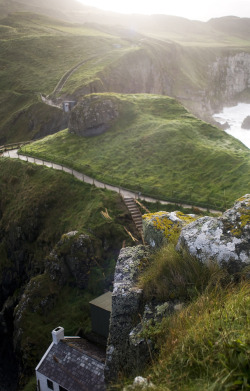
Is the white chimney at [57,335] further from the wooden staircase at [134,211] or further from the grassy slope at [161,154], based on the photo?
the grassy slope at [161,154]

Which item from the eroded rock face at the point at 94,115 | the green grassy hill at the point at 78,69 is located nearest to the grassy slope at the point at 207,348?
the eroded rock face at the point at 94,115

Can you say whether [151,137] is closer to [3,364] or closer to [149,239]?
[3,364]

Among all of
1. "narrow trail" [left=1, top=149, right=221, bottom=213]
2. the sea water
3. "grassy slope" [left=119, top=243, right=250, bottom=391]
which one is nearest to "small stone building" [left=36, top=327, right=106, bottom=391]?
"grassy slope" [left=119, top=243, right=250, bottom=391]

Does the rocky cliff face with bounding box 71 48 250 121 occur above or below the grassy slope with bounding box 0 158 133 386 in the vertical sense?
above

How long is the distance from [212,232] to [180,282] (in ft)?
5.03

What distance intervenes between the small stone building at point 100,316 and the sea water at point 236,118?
63507mm

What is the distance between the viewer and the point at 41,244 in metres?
31.2

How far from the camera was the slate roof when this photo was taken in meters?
17.0

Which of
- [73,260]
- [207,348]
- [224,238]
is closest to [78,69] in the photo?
[73,260]

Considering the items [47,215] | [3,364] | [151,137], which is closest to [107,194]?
[47,215]

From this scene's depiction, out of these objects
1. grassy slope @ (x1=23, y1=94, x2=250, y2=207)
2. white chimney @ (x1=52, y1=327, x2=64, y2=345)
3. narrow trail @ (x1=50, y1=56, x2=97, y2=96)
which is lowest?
white chimney @ (x1=52, y1=327, x2=64, y2=345)

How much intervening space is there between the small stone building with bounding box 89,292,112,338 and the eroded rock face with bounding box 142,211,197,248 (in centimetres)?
1168

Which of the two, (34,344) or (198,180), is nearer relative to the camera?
(34,344)

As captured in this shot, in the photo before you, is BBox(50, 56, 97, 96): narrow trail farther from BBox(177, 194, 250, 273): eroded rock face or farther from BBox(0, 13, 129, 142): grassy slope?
BBox(177, 194, 250, 273): eroded rock face
